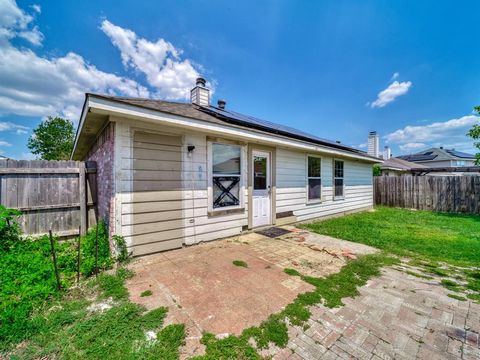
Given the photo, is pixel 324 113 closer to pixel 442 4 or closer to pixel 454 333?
pixel 442 4

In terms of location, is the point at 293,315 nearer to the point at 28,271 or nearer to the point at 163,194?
the point at 163,194

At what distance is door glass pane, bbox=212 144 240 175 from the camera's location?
4470mm

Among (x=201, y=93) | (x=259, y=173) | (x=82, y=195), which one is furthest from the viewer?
(x=201, y=93)

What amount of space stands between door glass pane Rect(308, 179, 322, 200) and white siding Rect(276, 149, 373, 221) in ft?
0.82

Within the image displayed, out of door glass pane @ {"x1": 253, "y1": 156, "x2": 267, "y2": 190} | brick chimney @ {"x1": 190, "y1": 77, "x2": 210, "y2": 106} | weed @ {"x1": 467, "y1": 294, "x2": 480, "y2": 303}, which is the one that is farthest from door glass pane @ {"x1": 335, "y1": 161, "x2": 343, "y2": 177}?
weed @ {"x1": 467, "y1": 294, "x2": 480, "y2": 303}

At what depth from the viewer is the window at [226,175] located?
176 inches

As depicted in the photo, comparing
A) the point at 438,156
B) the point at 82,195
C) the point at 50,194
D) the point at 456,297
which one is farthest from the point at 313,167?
the point at 438,156

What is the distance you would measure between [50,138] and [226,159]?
105ft

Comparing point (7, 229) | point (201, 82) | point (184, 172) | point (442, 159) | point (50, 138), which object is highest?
point (50, 138)

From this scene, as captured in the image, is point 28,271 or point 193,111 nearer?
point 28,271

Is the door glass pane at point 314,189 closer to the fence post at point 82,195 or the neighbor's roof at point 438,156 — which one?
the fence post at point 82,195

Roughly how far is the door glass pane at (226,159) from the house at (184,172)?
23 millimetres

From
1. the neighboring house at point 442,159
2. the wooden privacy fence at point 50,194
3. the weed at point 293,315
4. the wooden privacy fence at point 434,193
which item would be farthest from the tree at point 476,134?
the neighboring house at point 442,159

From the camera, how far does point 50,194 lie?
4051 mm
